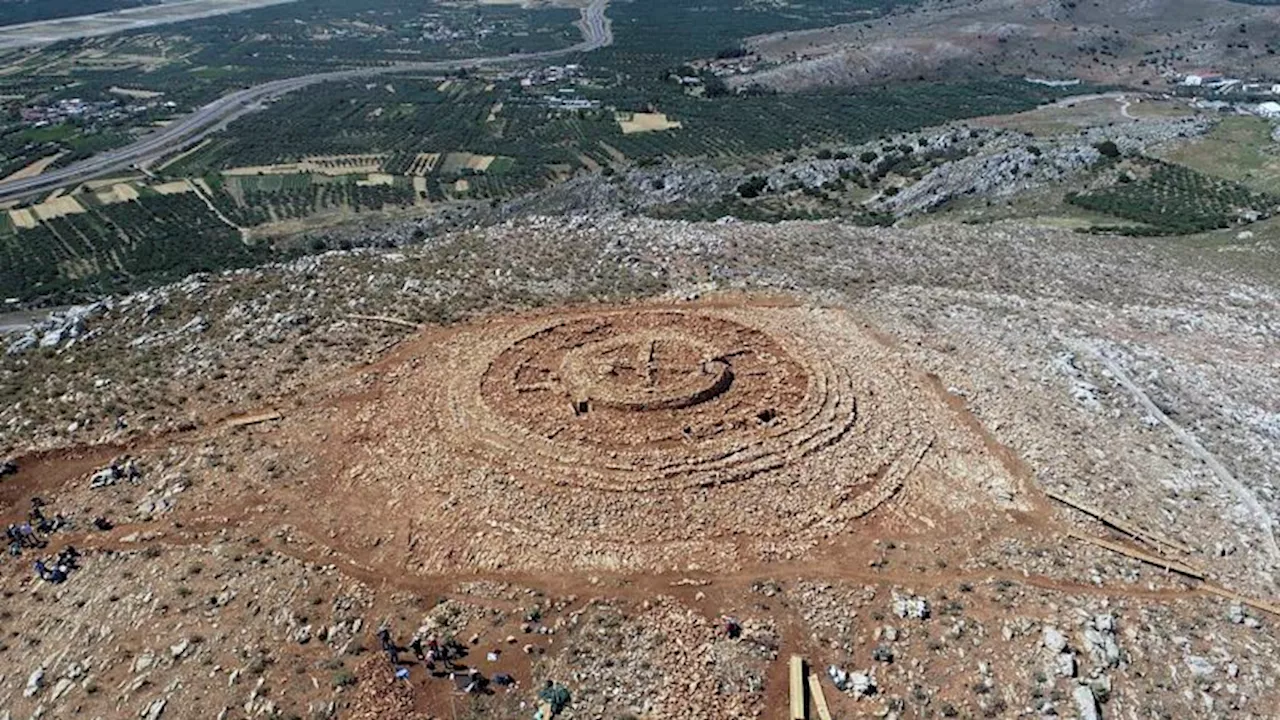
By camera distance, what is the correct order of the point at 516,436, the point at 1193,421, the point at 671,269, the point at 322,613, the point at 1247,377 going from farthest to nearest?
the point at 671,269, the point at 1247,377, the point at 1193,421, the point at 516,436, the point at 322,613

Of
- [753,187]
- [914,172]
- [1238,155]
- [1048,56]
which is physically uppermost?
[1238,155]

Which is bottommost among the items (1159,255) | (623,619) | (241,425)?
(1159,255)

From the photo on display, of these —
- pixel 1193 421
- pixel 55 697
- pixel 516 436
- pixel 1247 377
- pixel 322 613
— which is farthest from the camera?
pixel 1247 377

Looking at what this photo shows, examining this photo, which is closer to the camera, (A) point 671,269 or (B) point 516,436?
(B) point 516,436

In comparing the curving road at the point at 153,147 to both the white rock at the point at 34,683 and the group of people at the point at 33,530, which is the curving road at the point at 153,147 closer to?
the group of people at the point at 33,530

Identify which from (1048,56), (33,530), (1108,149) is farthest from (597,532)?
(1048,56)

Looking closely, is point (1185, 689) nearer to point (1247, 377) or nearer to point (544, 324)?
point (1247, 377)

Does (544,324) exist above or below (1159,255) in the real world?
above

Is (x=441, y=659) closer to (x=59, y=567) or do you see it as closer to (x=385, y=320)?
(x=59, y=567)

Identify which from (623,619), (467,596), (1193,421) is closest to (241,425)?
(467,596)
